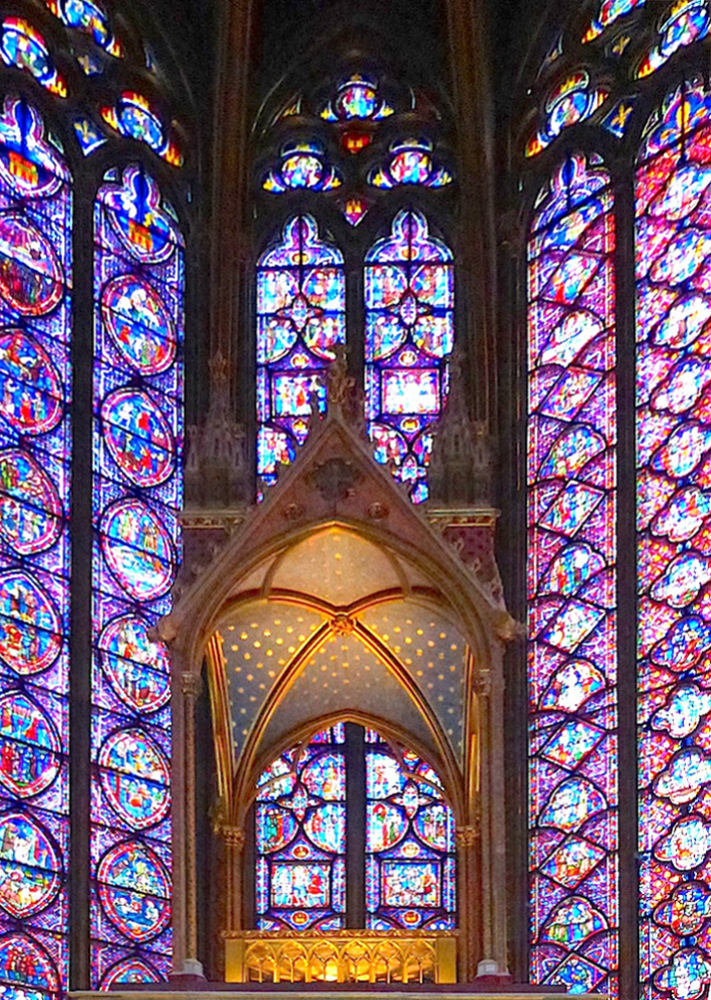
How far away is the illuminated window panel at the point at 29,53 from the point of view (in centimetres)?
2347

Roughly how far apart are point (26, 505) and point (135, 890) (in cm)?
274

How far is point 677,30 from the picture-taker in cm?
2359

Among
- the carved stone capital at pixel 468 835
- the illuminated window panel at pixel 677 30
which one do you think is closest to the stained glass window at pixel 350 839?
the carved stone capital at pixel 468 835

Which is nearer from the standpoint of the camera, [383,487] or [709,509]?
[383,487]

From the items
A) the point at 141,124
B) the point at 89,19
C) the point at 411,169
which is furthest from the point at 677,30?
the point at 89,19

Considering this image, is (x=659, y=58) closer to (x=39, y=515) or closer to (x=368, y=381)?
(x=368, y=381)

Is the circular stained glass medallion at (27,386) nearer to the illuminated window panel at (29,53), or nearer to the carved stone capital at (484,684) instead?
the illuminated window panel at (29,53)

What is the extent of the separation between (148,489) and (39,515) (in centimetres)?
113

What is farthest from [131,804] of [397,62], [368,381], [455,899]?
[397,62]

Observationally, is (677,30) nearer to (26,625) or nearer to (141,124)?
(141,124)

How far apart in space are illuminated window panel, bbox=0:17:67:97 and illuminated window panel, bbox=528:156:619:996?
372 cm

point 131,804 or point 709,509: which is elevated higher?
point 709,509

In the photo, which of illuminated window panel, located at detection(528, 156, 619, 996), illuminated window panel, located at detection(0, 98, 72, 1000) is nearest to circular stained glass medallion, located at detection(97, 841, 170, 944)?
illuminated window panel, located at detection(0, 98, 72, 1000)

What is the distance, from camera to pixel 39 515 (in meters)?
22.5
